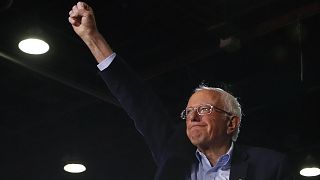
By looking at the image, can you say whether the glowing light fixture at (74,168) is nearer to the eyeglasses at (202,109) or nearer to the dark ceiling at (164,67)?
the dark ceiling at (164,67)

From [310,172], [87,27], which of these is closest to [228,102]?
[87,27]

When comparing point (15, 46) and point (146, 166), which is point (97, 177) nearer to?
point (146, 166)

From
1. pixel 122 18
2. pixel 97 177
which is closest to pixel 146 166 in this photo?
pixel 97 177

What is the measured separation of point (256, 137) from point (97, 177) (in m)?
2.76

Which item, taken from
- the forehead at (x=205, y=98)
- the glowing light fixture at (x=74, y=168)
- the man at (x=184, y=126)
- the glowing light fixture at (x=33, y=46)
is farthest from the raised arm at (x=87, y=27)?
the glowing light fixture at (x=74, y=168)

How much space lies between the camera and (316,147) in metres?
7.89

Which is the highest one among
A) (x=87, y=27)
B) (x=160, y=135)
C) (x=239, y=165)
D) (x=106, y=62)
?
(x=87, y=27)

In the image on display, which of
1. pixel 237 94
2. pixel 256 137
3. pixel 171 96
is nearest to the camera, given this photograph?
pixel 237 94

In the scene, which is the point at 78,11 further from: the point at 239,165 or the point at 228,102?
the point at 239,165

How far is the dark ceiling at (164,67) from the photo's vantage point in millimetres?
5133

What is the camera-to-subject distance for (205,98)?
2230 mm

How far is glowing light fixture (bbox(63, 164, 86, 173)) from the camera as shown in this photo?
854cm

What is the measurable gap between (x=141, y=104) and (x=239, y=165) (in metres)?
0.42

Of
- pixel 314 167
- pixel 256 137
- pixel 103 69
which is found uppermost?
pixel 256 137
